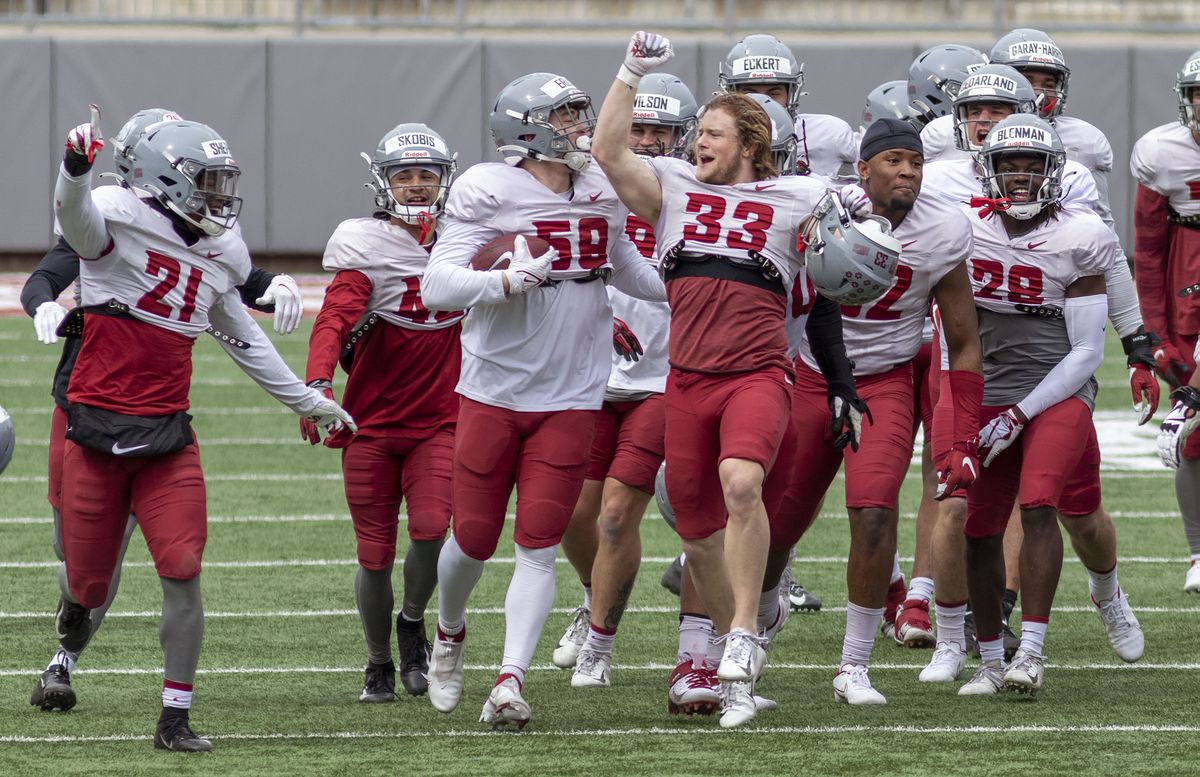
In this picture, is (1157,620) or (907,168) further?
(1157,620)

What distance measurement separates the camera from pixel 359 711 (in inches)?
228

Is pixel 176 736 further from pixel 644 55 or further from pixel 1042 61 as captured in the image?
pixel 1042 61

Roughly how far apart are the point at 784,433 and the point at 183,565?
5.69 feet

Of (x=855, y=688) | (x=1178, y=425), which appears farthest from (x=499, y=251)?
(x=1178, y=425)

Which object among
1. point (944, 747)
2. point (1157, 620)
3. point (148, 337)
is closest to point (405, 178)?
point (148, 337)

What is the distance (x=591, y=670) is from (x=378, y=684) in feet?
2.27

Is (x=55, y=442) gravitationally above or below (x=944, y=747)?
above

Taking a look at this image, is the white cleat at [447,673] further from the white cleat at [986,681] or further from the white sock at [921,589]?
the white sock at [921,589]

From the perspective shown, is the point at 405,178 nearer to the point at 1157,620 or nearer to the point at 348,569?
the point at 348,569

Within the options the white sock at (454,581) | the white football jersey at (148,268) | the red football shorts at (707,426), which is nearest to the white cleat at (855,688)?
the red football shorts at (707,426)

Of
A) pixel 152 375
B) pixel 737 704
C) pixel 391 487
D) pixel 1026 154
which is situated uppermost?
A: pixel 1026 154

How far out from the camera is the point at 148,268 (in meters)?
5.39

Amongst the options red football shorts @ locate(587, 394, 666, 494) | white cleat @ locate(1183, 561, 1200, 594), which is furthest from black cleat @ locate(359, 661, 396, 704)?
white cleat @ locate(1183, 561, 1200, 594)

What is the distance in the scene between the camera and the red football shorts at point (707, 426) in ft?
17.9
